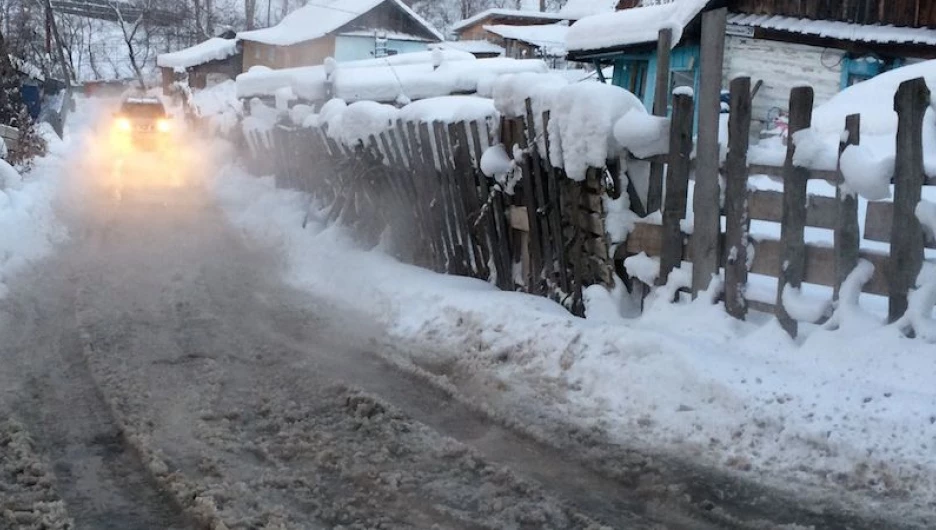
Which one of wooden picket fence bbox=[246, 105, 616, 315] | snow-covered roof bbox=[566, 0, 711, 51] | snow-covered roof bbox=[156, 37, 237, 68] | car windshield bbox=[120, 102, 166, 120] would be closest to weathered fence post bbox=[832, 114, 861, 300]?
wooden picket fence bbox=[246, 105, 616, 315]

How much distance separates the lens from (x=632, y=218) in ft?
23.4

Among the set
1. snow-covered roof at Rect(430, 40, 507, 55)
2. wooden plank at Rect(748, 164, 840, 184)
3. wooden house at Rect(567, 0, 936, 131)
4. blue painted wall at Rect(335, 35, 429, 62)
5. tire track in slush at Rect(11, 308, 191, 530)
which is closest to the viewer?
tire track in slush at Rect(11, 308, 191, 530)

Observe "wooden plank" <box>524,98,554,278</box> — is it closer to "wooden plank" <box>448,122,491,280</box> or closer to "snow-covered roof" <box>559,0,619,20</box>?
"wooden plank" <box>448,122,491,280</box>

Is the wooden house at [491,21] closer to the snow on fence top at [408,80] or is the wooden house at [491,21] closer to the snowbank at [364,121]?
the snow on fence top at [408,80]

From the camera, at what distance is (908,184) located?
18.1ft

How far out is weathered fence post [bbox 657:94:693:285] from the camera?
6688mm

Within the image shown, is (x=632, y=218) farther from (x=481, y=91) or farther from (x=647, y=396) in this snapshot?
(x=481, y=91)

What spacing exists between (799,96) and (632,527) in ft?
10.3

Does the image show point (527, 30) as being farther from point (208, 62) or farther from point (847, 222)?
point (847, 222)

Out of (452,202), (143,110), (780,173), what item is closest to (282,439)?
(780,173)

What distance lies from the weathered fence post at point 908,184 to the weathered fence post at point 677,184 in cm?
150

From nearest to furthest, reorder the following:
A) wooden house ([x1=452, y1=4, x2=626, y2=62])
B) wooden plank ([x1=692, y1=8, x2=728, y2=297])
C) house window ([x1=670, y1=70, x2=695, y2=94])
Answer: wooden plank ([x1=692, y1=8, x2=728, y2=297])
house window ([x1=670, y1=70, x2=695, y2=94])
wooden house ([x1=452, y1=4, x2=626, y2=62])

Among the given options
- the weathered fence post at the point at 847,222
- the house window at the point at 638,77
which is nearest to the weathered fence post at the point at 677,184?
the weathered fence post at the point at 847,222

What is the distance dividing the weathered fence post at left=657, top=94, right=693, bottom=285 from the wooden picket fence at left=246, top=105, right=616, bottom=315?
0.54m
